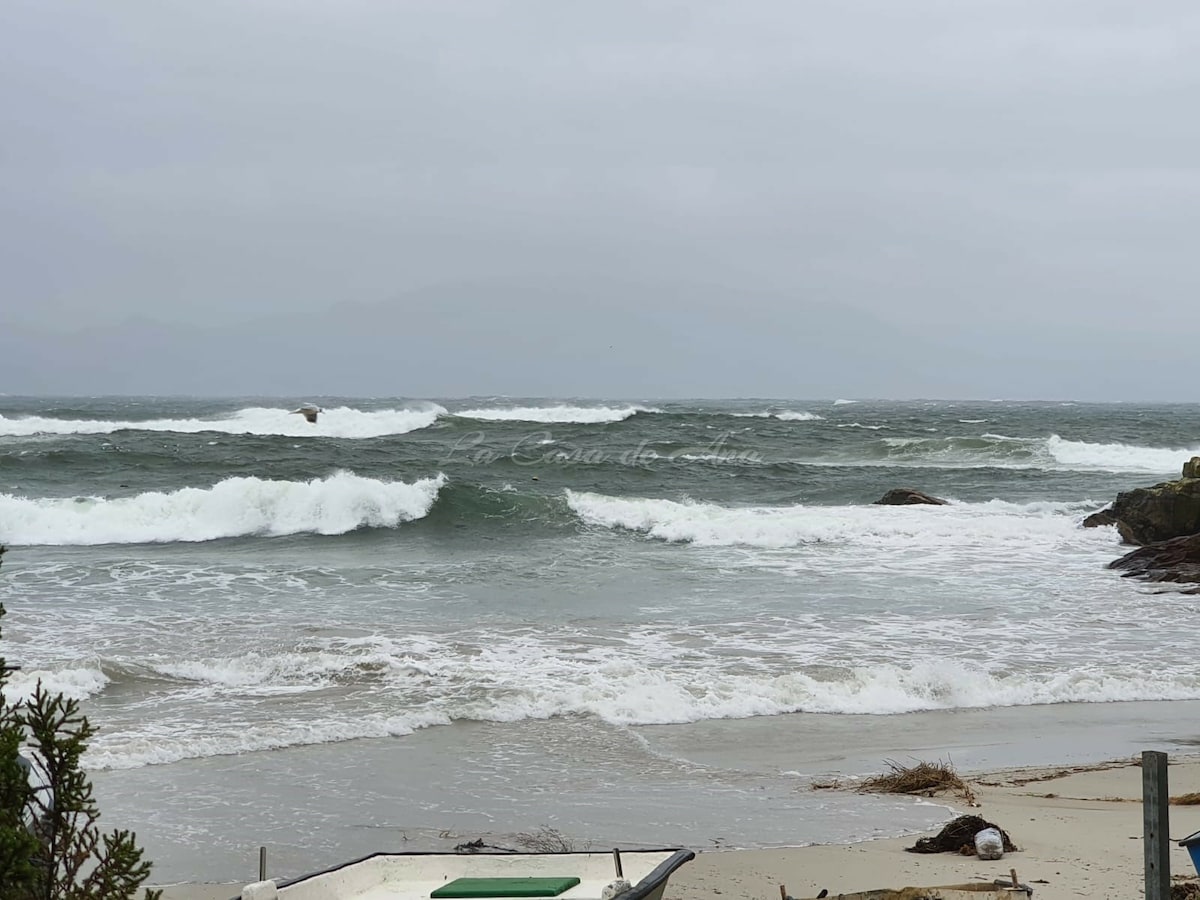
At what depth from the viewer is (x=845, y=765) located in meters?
8.44

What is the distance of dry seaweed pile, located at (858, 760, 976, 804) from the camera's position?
763 cm

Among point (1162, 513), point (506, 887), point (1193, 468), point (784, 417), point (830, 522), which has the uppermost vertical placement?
point (784, 417)

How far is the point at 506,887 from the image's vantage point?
15.6ft

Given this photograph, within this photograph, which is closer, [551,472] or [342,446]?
[551,472]

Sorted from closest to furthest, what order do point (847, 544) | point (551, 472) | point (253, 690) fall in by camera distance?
point (253, 690)
point (847, 544)
point (551, 472)

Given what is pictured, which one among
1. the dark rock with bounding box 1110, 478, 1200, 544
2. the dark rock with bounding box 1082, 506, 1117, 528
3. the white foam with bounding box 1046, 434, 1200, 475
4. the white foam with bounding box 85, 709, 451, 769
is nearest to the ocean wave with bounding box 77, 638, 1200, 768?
the white foam with bounding box 85, 709, 451, 769

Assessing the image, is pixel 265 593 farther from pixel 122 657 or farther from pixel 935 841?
pixel 935 841

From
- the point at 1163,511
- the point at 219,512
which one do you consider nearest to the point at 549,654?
the point at 1163,511

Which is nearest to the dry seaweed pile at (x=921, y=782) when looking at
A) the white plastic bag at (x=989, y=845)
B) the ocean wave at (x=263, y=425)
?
the white plastic bag at (x=989, y=845)

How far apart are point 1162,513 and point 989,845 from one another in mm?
15058

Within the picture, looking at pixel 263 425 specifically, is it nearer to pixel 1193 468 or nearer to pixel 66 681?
pixel 1193 468

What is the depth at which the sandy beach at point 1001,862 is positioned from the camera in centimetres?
579

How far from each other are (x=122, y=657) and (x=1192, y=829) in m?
9.06

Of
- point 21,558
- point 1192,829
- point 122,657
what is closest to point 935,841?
point 1192,829
